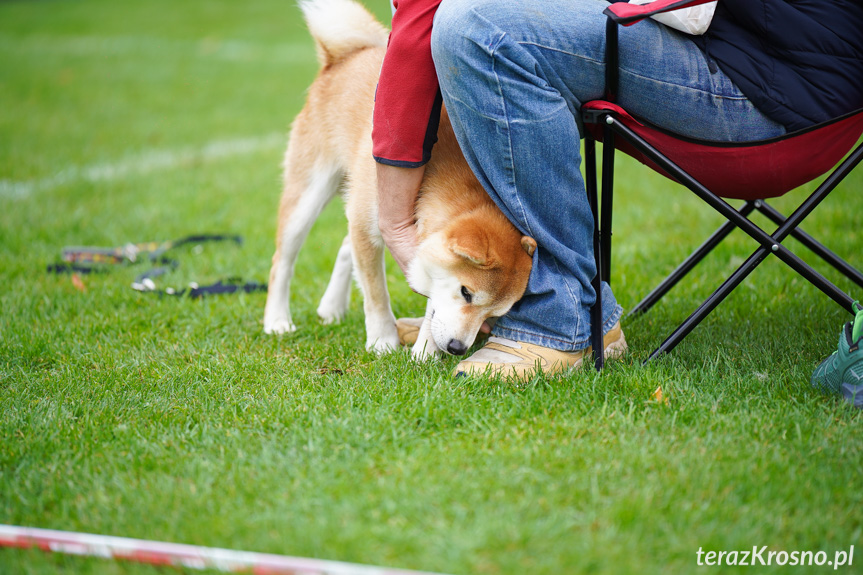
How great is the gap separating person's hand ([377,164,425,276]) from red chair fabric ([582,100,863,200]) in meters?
0.66

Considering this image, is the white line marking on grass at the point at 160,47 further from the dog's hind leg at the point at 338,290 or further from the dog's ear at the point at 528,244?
the dog's ear at the point at 528,244

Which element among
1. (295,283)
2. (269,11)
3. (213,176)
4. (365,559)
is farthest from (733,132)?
(269,11)

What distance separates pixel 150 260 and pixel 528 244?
8.56ft

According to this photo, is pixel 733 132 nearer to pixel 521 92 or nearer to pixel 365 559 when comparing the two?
pixel 521 92

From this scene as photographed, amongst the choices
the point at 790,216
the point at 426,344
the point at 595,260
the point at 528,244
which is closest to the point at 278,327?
the point at 426,344

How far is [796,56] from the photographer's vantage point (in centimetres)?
222

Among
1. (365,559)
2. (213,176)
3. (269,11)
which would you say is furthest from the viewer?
(269,11)

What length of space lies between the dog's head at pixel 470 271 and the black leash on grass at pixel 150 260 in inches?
54.9

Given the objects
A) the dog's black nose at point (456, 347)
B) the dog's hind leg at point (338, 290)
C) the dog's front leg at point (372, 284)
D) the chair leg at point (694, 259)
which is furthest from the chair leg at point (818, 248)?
the dog's hind leg at point (338, 290)

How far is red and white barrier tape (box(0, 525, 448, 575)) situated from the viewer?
1511mm

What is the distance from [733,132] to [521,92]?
71 cm

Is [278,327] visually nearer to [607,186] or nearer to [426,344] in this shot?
[426,344]

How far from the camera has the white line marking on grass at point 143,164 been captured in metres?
5.58

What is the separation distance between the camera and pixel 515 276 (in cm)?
249
